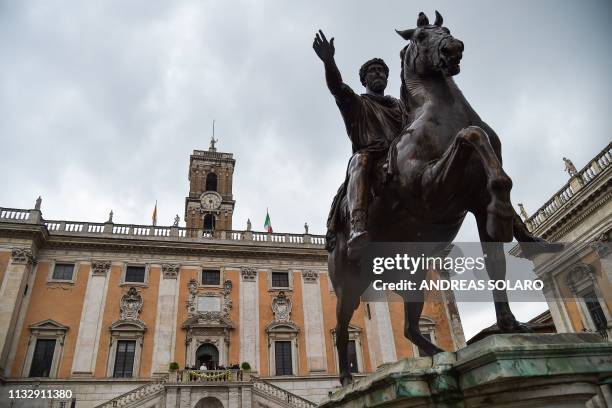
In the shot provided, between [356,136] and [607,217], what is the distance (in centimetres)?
1859

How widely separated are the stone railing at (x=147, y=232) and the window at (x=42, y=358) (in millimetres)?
6765

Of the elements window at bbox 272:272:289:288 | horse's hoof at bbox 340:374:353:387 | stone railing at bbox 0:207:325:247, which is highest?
stone railing at bbox 0:207:325:247

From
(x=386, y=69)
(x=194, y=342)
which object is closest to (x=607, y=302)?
Result: (x=386, y=69)

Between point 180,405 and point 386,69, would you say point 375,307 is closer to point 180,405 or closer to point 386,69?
point 180,405

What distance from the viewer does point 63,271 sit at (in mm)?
26875

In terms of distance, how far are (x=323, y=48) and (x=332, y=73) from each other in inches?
10.3

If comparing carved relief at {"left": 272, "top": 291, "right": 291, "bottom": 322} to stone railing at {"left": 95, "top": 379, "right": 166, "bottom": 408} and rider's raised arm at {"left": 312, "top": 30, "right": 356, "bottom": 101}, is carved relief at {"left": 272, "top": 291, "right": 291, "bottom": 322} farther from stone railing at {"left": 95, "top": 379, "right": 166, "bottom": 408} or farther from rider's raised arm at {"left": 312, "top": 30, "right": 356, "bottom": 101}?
rider's raised arm at {"left": 312, "top": 30, "right": 356, "bottom": 101}

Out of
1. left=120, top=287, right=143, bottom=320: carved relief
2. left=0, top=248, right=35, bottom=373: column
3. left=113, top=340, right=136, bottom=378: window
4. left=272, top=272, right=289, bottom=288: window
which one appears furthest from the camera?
left=272, top=272, right=289, bottom=288: window

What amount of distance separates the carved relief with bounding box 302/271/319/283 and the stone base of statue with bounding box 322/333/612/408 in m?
28.1

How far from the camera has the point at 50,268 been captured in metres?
26.6

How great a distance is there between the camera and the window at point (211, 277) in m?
28.6

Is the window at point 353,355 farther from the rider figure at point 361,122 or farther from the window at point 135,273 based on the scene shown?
the rider figure at point 361,122

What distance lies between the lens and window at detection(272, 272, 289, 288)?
29.6 metres

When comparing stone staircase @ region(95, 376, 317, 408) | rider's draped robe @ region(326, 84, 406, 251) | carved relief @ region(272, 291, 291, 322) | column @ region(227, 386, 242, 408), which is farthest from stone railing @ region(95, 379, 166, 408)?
rider's draped robe @ region(326, 84, 406, 251)
